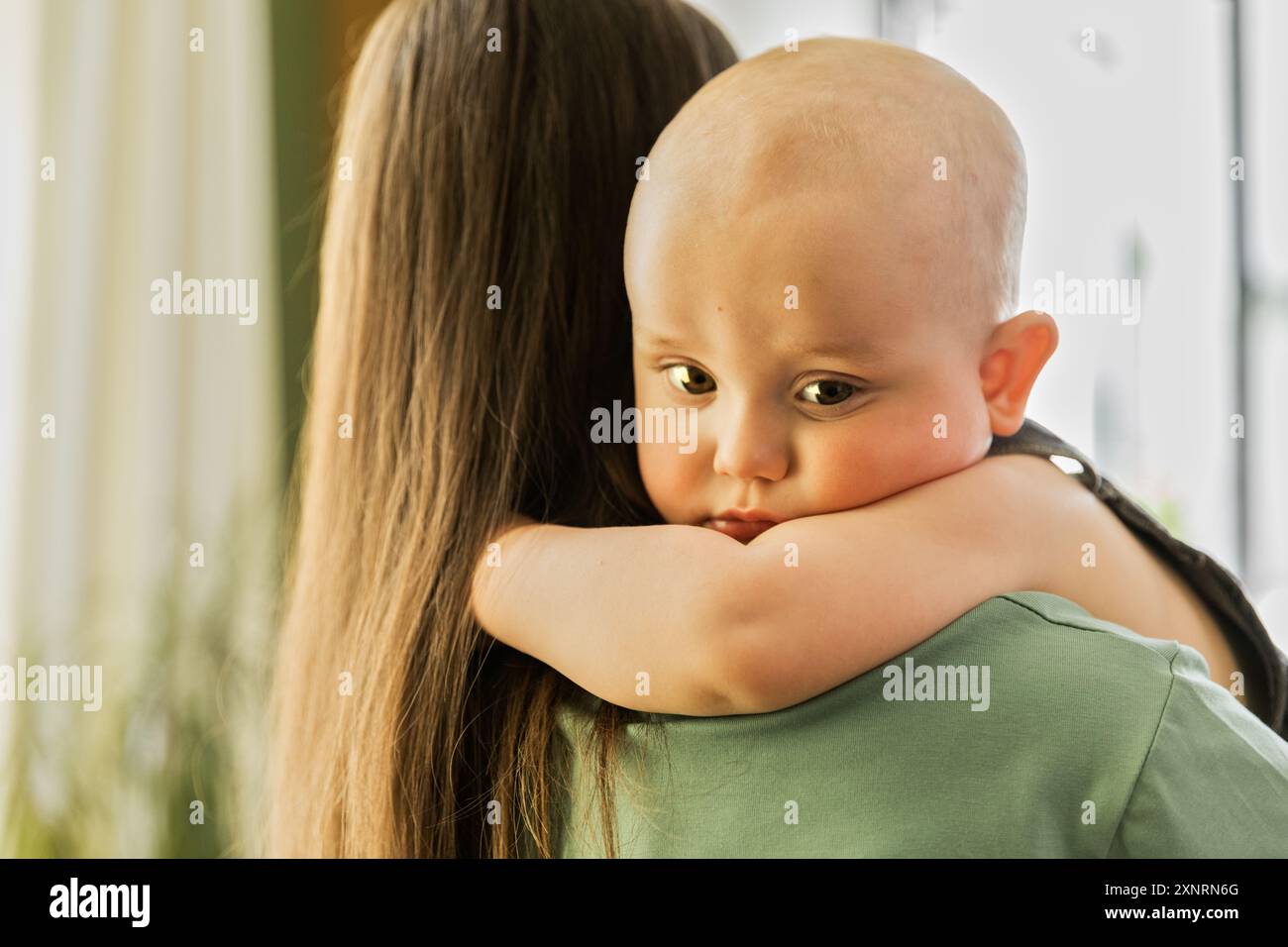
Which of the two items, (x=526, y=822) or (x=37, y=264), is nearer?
(x=526, y=822)

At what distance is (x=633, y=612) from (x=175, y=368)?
48.7 inches

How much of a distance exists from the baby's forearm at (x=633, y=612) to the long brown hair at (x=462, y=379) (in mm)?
71

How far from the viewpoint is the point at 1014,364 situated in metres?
0.77

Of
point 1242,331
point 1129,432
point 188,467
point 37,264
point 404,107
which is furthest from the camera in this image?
point 188,467

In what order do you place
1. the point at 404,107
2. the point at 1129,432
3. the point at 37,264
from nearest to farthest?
the point at 404,107
the point at 1129,432
the point at 37,264

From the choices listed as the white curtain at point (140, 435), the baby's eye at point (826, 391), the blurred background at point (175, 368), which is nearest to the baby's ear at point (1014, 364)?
the baby's eye at point (826, 391)

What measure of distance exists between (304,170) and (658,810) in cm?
130

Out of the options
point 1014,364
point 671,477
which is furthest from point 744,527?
point 1014,364

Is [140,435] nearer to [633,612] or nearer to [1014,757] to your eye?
[633,612]

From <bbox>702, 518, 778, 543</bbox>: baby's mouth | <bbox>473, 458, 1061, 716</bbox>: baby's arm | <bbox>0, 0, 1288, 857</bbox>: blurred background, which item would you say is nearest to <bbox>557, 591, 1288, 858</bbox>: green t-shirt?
<bbox>473, 458, 1061, 716</bbox>: baby's arm

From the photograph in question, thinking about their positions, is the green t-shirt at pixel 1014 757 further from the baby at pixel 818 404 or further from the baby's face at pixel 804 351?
the baby's face at pixel 804 351

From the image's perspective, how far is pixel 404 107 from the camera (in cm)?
88
